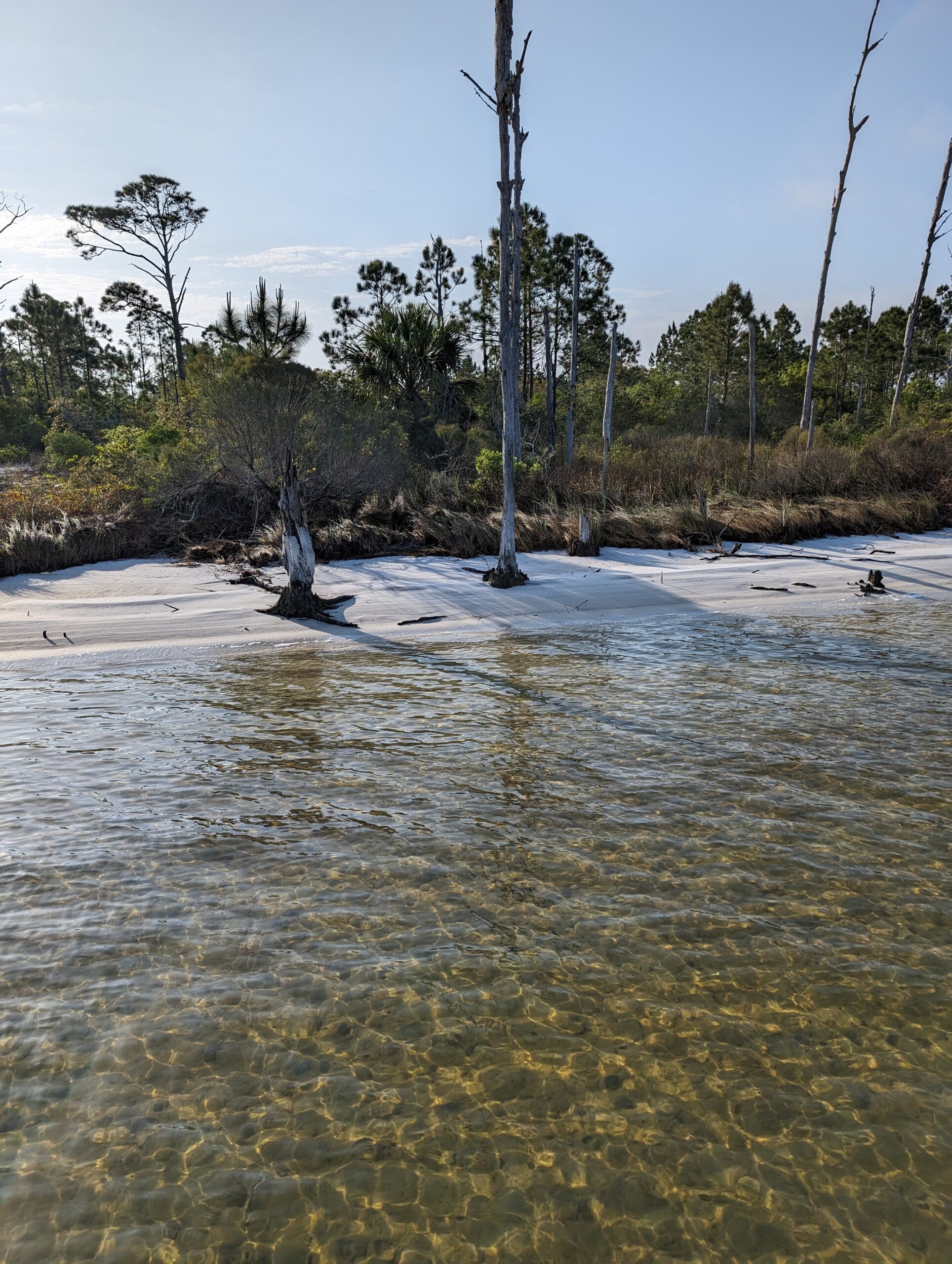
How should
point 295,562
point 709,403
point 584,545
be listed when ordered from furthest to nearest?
point 709,403 → point 584,545 → point 295,562

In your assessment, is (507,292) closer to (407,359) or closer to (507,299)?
(507,299)

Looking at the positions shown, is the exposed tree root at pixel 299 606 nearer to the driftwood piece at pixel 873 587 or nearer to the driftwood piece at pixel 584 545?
the driftwood piece at pixel 584 545

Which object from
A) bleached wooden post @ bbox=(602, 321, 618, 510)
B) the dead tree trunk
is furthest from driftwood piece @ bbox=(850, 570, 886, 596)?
the dead tree trunk

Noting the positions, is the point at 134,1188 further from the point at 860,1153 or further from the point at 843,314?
the point at 843,314

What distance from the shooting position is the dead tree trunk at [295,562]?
31.7ft

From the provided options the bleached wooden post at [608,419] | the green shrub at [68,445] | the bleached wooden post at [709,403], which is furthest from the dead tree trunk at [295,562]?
the bleached wooden post at [709,403]

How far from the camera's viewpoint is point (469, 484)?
15.4m

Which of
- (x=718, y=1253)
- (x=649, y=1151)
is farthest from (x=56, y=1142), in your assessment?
(x=718, y=1253)

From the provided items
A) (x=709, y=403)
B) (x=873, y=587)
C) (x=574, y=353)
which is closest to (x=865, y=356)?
(x=709, y=403)

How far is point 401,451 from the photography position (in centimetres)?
1744

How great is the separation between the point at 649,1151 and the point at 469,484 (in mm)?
13990

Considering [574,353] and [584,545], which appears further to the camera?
[574,353]

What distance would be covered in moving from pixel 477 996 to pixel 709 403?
4360cm

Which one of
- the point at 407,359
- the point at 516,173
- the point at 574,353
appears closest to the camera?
the point at 516,173
